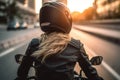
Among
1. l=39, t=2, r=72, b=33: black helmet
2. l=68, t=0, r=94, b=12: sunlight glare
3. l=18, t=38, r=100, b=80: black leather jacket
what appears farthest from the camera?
l=68, t=0, r=94, b=12: sunlight glare

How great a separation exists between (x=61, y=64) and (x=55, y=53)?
0.10 metres

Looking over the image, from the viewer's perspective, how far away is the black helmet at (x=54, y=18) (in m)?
3.53

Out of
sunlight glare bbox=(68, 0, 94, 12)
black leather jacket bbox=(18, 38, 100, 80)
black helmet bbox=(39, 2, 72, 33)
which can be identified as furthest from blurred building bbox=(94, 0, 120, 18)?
black leather jacket bbox=(18, 38, 100, 80)

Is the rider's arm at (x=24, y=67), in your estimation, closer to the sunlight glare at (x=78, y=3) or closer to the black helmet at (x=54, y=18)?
the black helmet at (x=54, y=18)

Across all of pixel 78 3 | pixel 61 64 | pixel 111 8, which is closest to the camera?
pixel 61 64

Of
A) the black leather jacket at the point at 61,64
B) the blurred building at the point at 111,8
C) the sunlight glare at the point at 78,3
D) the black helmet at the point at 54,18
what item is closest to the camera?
the black leather jacket at the point at 61,64

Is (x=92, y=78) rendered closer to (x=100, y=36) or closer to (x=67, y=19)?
(x=67, y=19)

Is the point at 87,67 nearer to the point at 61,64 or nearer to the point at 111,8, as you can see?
the point at 61,64

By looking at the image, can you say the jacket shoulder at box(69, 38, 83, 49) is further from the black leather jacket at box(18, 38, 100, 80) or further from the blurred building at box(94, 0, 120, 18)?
the blurred building at box(94, 0, 120, 18)

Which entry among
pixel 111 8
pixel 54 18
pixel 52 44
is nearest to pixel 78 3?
pixel 54 18

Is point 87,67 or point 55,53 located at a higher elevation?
point 55,53

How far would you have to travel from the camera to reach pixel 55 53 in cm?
346

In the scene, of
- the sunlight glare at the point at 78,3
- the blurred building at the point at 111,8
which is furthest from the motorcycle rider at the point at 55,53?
the blurred building at the point at 111,8

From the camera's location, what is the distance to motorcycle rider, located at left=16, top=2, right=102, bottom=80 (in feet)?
11.3
